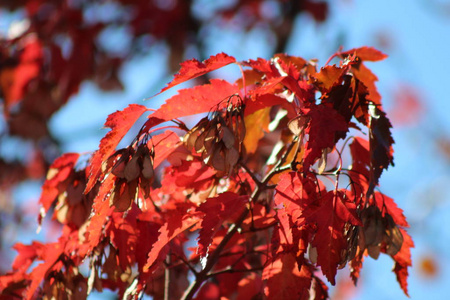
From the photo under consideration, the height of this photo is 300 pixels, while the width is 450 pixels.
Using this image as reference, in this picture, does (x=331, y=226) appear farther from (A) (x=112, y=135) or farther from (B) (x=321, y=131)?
(A) (x=112, y=135)

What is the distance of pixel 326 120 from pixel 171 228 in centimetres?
33

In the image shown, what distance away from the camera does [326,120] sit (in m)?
0.80

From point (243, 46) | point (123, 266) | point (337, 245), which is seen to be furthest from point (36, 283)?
point (243, 46)

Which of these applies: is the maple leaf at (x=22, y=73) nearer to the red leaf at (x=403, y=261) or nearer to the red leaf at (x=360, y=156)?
the red leaf at (x=360, y=156)

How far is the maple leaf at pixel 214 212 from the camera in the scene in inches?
32.8

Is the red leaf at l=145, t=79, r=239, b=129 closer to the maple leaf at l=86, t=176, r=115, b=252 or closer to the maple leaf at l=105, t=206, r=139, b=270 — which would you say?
the maple leaf at l=86, t=176, r=115, b=252

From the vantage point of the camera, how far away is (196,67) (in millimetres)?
869

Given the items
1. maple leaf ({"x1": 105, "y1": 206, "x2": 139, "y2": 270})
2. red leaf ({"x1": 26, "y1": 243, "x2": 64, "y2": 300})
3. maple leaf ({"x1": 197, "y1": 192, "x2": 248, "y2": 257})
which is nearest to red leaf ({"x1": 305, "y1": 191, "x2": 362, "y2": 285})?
maple leaf ({"x1": 197, "y1": 192, "x2": 248, "y2": 257})

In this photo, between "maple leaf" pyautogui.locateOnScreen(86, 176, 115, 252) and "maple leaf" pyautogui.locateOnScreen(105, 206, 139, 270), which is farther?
"maple leaf" pyautogui.locateOnScreen(105, 206, 139, 270)

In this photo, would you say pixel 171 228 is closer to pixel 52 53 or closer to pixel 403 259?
pixel 403 259

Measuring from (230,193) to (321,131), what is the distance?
0.22 meters

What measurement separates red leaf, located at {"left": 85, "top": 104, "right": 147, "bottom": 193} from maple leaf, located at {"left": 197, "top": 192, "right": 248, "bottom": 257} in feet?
0.59

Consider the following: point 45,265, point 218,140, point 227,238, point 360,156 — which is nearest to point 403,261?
point 360,156

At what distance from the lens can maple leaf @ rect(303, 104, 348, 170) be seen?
0.79 metres
